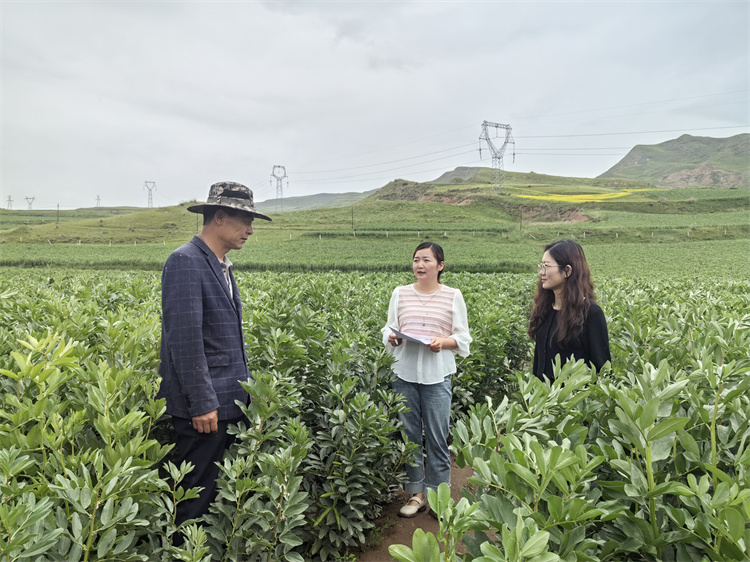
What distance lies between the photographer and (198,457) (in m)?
2.35

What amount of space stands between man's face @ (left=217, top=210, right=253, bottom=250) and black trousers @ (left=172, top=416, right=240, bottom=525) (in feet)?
3.57

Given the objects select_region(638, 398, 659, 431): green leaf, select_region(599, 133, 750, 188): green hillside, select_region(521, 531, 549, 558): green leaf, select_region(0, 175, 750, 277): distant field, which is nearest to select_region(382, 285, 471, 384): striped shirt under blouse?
select_region(638, 398, 659, 431): green leaf

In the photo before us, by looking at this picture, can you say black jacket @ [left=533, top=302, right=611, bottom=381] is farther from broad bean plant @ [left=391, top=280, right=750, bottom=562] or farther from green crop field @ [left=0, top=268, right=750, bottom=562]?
broad bean plant @ [left=391, top=280, right=750, bottom=562]

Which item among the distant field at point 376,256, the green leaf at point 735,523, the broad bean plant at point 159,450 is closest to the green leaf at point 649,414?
the green leaf at point 735,523

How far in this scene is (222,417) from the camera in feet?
7.82

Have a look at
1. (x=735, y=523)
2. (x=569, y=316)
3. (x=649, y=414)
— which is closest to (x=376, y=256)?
(x=569, y=316)

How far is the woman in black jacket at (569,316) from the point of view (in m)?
3.03

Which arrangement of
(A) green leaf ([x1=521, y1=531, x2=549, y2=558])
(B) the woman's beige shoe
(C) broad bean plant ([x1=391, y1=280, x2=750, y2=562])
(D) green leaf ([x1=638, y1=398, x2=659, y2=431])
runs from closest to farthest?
(A) green leaf ([x1=521, y1=531, x2=549, y2=558]), (C) broad bean plant ([x1=391, y1=280, x2=750, y2=562]), (D) green leaf ([x1=638, y1=398, x2=659, y2=431]), (B) the woman's beige shoe

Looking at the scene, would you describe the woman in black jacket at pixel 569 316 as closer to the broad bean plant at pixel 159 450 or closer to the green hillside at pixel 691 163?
the broad bean plant at pixel 159 450

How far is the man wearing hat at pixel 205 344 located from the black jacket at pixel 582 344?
7.24 ft

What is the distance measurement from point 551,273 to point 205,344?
2.57m

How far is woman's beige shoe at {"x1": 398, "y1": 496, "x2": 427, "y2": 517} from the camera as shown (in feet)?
11.4

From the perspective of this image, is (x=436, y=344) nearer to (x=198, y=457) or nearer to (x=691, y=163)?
(x=198, y=457)

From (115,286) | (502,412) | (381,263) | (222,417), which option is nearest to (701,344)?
(502,412)
